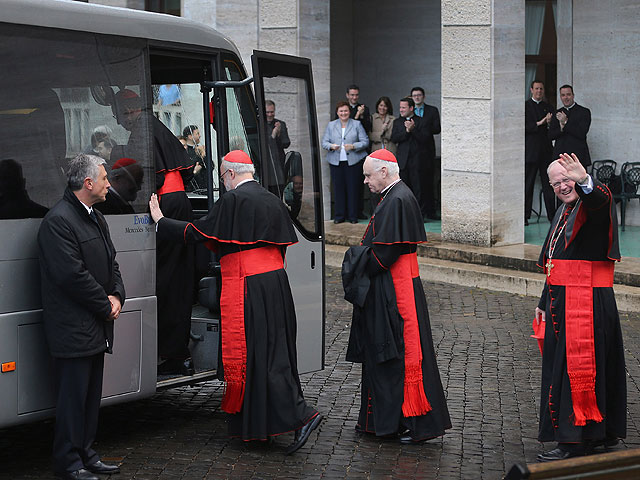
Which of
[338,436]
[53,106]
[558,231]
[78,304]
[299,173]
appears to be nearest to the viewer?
[78,304]

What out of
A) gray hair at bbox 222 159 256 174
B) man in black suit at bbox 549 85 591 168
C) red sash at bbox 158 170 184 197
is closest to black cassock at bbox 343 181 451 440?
gray hair at bbox 222 159 256 174

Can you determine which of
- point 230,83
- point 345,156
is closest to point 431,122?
point 345,156

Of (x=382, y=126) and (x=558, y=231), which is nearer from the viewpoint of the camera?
(x=558, y=231)

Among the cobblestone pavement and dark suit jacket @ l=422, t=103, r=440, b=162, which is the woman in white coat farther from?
the cobblestone pavement

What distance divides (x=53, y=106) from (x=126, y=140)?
0.62 metres

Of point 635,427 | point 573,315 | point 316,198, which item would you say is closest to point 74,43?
point 316,198

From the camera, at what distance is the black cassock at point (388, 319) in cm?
727

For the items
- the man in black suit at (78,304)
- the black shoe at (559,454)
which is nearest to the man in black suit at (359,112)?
the black shoe at (559,454)

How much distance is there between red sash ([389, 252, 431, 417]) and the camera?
7.30 m

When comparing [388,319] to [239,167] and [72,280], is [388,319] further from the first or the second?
[72,280]

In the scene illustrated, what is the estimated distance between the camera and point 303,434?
7109 millimetres

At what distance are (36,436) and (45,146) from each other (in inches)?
84.3

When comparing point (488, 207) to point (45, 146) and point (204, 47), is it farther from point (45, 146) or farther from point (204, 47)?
point (45, 146)

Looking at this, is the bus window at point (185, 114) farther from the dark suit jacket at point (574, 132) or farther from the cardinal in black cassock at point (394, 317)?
the dark suit jacket at point (574, 132)
